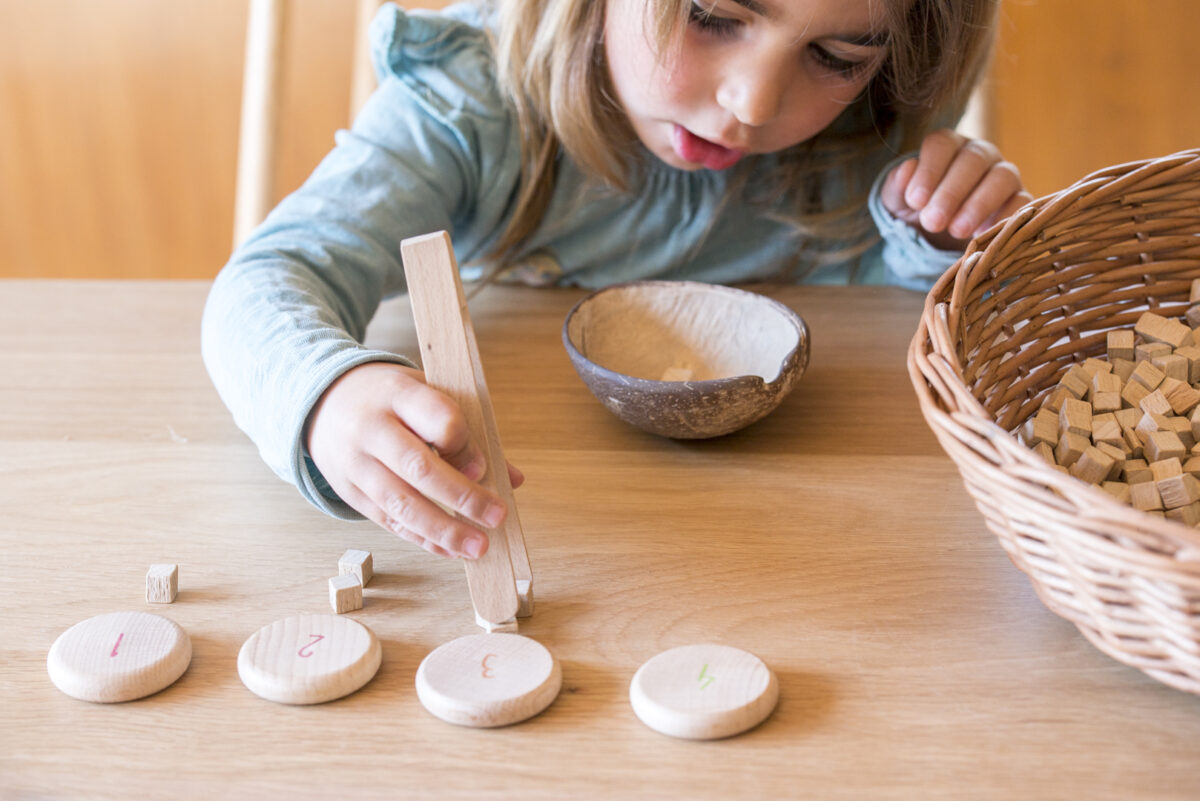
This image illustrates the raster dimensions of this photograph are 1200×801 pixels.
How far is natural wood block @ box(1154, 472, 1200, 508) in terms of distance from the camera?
0.49 metres

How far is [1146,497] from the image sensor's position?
50 centimetres

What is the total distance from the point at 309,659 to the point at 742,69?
515 mm

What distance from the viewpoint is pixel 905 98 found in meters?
0.91

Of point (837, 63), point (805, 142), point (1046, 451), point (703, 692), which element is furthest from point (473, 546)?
point (805, 142)

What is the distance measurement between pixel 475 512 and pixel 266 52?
0.76m

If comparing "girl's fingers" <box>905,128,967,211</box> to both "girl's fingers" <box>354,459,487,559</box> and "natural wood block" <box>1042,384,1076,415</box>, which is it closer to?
"natural wood block" <box>1042,384,1076,415</box>

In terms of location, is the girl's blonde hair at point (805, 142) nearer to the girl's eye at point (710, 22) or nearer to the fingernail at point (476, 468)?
the girl's eye at point (710, 22)

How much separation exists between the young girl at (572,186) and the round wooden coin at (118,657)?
0.12 metres

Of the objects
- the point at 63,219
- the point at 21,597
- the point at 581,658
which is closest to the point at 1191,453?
the point at 581,658

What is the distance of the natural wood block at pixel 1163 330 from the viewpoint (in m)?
0.60

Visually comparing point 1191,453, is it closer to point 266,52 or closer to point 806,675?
point 806,675

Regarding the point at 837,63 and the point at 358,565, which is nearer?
the point at 358,565

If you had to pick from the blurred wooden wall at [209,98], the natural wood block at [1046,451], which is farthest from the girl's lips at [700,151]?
the blurred wooden wall at [209,98]

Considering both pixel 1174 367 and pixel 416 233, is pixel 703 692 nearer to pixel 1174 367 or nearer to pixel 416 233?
pixel 1174 367
